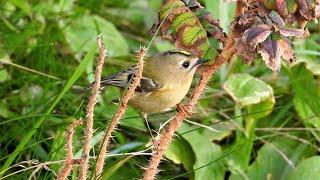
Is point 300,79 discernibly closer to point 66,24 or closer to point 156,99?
point 156,99

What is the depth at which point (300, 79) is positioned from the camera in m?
2.90

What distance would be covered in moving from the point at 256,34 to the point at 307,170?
101cm

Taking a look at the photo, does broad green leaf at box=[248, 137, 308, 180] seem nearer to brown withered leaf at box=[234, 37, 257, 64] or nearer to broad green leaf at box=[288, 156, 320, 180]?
broad green leaf at box=[288, 156, 320, 180]

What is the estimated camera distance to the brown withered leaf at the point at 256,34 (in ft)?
5.21

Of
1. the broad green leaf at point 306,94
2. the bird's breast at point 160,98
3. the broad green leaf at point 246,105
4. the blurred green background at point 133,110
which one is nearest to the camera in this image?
the bird's breast at point 160,98

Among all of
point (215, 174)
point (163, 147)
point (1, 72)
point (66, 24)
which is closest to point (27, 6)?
point (66, 24)

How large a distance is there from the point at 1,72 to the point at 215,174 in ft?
2.97

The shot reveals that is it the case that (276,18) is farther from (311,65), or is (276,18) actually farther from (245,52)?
(311,65)

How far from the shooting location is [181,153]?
2.57 m

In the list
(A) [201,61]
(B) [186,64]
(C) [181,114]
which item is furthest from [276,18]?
(B) [186,64]

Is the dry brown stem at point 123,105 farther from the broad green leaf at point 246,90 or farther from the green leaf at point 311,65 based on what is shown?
the green leaf at point 311,65

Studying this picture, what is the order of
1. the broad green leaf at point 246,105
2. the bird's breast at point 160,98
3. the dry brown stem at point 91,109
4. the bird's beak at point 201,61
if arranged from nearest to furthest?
the dry brown stem at point 91,109 → the bird's beak at point 201,61 → the bird's breast at point 160,98 → the broad green leaf at point 246,105

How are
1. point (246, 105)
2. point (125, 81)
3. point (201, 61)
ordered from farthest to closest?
point (246, 105) < point (125, 81) < point (201, 61)

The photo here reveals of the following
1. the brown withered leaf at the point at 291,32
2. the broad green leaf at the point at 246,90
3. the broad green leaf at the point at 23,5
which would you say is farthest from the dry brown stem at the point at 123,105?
the broad green leaf at the point at 23,5
